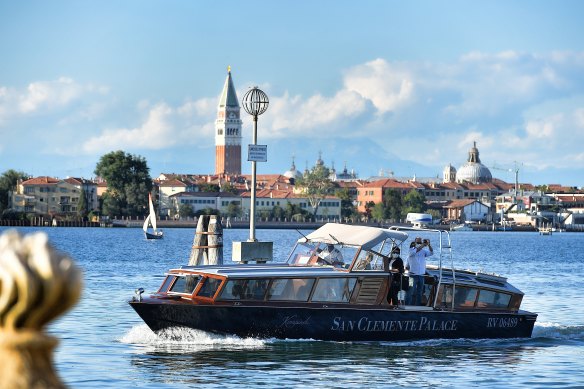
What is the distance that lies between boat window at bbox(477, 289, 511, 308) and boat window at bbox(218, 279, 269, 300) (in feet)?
17.9

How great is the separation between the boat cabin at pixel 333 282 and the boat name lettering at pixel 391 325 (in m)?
0.31

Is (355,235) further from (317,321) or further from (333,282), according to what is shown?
(317,321)

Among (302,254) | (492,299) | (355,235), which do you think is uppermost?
(355,235)

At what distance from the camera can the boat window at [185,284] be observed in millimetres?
22938

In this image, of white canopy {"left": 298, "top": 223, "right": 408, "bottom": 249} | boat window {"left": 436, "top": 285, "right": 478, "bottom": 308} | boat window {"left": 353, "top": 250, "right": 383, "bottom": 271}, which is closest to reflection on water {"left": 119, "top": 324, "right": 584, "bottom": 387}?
boat window {"left": 436, "top": 285, "right": 478, "bottom": 308}

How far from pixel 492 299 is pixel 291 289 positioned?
5.24 metres

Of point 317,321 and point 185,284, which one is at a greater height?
point 185,284

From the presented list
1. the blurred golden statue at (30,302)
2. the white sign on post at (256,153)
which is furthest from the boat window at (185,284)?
the blurred golden statue at (30,302)

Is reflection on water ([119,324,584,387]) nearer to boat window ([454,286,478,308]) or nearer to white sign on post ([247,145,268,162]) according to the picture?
boat window ([454,286,478,308])

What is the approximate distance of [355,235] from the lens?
24750mm

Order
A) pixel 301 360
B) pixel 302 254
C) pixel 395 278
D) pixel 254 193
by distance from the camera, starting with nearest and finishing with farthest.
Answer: pixel 301 360 < pixel 395 278 < pixel 302 254 < pixel 254 193

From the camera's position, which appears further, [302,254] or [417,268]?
[302,254]

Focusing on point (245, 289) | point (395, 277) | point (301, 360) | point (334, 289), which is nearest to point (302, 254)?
point (334, 289)

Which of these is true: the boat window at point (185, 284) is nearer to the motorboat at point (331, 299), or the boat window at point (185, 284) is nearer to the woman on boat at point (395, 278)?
the motorboat at point (331, 299)
